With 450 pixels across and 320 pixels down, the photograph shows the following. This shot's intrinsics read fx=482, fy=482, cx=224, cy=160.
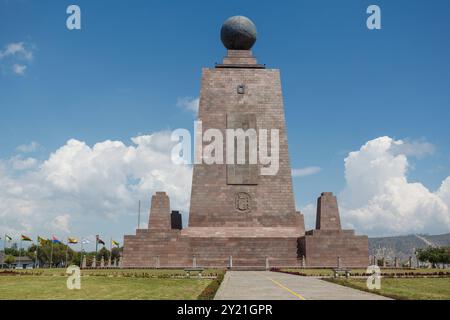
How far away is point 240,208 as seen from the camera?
38969mm

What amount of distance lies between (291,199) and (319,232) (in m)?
4.87

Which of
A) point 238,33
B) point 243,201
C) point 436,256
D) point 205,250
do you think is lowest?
point 436,256

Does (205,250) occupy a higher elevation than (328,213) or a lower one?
lower

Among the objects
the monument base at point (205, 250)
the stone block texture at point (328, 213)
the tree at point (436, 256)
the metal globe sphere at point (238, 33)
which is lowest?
the tree at point (436, 256)

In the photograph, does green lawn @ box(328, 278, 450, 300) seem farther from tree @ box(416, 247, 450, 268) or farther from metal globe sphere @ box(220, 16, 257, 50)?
tree @ box(416, 247, 450, 268)

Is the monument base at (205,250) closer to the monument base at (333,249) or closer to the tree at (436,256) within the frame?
the monument base at (333,249)

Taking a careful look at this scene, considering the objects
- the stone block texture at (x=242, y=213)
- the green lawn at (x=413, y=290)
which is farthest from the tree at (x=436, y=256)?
the green lawn at (x=413, y=290)

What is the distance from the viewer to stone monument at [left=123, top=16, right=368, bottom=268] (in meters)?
35.1

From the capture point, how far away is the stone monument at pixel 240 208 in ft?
115

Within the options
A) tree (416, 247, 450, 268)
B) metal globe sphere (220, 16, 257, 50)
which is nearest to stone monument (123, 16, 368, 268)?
metal globe sphere (220, 16, 257, 50)

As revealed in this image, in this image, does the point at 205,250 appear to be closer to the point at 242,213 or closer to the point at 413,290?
the point at 242,213

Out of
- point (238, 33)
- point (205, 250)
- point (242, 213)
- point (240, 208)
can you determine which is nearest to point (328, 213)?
point (242, 213)
